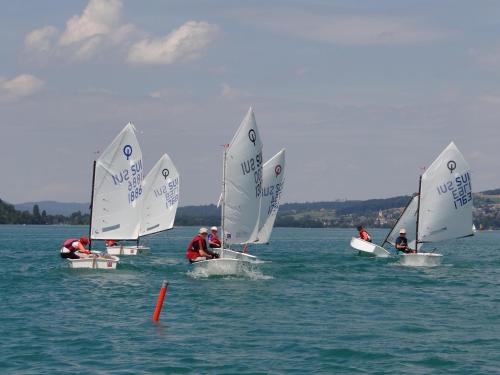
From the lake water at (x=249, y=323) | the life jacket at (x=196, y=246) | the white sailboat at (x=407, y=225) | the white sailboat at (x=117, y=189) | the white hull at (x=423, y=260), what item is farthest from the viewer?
the white sailboat at (x=407, y=225)

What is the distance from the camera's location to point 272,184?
56.9 metres

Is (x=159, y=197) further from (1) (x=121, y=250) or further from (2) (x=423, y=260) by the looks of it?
(2) (x=423, y=260)

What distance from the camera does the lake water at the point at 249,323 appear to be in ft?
74.1

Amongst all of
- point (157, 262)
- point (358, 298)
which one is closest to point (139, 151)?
point (157, 262)

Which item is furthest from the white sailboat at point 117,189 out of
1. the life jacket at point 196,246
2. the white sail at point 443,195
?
the white sail at point 443,195

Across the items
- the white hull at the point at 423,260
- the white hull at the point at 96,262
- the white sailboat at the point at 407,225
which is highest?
the white sailboat at the point at 407,225

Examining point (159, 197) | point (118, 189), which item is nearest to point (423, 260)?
point (118, 189)

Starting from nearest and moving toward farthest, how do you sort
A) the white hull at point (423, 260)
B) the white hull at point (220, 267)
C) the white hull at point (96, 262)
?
the white hull at point (220, 267) < the white hull at point (96, 262) < the white hull at point (423, 260)

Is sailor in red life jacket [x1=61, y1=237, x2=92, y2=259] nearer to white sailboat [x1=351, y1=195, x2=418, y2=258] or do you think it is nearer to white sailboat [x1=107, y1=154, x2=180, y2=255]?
white sailboat [x1=107, y1=154, x2=180, y2=255]

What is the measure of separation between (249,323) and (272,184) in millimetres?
28813

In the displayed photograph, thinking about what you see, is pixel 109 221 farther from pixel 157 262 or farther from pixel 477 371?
pixel 477 371

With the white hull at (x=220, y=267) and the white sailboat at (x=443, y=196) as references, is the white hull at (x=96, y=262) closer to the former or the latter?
the white hull at (x=220, y=267)

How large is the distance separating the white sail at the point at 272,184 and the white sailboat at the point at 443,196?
28.2 ft

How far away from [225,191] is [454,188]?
16.7m
